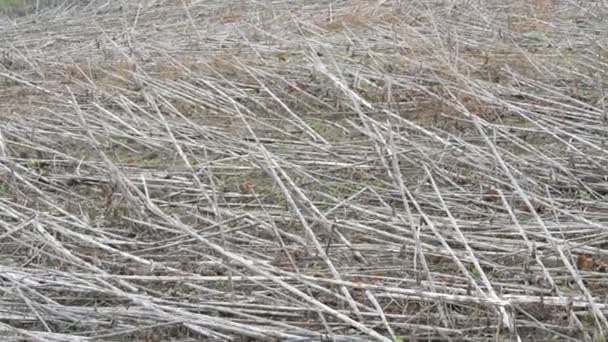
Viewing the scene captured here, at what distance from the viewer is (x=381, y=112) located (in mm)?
5078

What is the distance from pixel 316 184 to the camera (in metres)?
4.27

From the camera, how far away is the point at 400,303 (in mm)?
3172

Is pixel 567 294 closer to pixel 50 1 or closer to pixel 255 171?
pixel 255 171

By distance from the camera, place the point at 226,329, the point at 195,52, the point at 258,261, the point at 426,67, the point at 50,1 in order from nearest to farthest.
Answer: the point at 226,329
the point at 258,261
the point at 426,67
the point at 195,52
the point at 50,1

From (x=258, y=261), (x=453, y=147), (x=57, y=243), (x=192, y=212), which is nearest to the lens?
(x=258, y=261)

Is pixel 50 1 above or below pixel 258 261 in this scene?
below

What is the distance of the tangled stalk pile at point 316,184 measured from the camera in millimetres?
3164

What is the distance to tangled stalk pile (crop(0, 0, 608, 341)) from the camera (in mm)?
3164

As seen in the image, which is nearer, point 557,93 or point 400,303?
point 400,303

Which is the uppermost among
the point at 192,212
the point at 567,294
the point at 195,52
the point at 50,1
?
the point at 567,294

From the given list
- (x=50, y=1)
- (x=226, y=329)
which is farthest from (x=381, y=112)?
(x=50, y=1)

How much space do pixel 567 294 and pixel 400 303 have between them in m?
0.57

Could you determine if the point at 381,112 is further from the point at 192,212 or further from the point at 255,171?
the point at 192,212

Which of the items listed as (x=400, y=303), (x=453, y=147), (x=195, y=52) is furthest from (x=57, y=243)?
(x=195, y=52)
